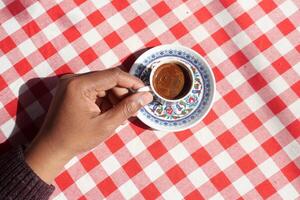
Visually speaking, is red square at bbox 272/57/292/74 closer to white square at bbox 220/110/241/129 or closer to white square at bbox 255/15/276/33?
white square at bbox 255/15/276/33

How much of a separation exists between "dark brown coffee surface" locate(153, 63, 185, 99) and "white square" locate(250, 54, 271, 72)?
0.26m

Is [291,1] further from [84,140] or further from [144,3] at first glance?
[84,140]

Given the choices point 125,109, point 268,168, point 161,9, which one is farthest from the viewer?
point 161,9

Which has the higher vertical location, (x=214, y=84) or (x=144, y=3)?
(x=144, y=3)

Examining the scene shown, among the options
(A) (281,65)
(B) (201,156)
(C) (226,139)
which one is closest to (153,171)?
(B) (201,156)

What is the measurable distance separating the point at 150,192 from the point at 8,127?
1.80 ft

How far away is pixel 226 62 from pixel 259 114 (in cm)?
21

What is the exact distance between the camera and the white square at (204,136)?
5.33 ft

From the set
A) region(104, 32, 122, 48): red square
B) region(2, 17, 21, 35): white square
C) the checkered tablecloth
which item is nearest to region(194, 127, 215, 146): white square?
the checkered tablecloth

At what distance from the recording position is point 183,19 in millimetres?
1689

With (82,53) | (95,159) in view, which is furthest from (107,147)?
(82,53)

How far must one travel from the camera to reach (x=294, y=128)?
161 cm

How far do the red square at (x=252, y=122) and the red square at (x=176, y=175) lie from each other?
277mm

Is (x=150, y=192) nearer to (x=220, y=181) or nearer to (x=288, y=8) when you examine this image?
(x=220, y=181)
